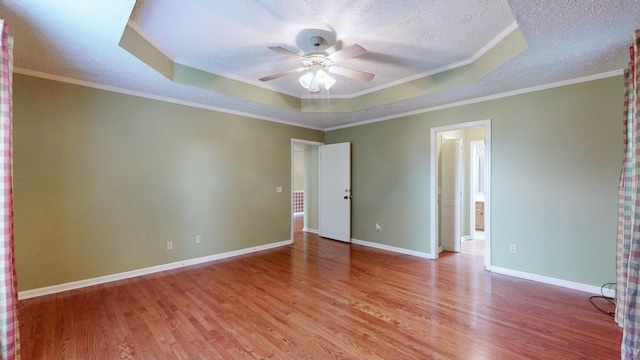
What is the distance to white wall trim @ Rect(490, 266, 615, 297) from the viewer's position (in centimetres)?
296

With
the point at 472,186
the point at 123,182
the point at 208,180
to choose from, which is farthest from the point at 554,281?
the point at 123,182

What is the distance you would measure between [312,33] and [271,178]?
9.79 ft

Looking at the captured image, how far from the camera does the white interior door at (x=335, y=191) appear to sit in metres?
5.45

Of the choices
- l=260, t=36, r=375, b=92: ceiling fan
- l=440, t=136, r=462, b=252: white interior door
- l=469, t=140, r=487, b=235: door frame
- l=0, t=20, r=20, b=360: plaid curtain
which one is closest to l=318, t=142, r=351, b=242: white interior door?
l=440, t=136, r=462, b=252: white interior door

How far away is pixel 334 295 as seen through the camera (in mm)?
2990

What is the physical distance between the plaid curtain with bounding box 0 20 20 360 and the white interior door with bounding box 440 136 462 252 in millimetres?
5147

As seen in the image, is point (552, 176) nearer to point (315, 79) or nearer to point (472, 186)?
point (472, 186)

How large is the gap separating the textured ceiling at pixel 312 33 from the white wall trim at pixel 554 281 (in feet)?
7.82

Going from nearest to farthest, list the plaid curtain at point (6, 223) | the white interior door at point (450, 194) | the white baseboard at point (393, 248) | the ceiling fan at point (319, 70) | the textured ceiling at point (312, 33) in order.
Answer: the plaid curtain at point (6, 223) < the textured ceiling at point (312, 33) < the ceiling fan at point (319, 70) < the white baseboard at point (393, 248) < the white interior door at point (450, 194)

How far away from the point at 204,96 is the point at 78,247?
2.37m

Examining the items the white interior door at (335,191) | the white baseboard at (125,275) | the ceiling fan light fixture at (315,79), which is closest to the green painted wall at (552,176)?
the white interior door at (335,191)

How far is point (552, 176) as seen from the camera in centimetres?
326

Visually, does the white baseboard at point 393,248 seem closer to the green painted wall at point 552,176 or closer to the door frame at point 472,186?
the green painted wall at point 552,176

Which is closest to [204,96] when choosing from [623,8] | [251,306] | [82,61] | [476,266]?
[82,61]
